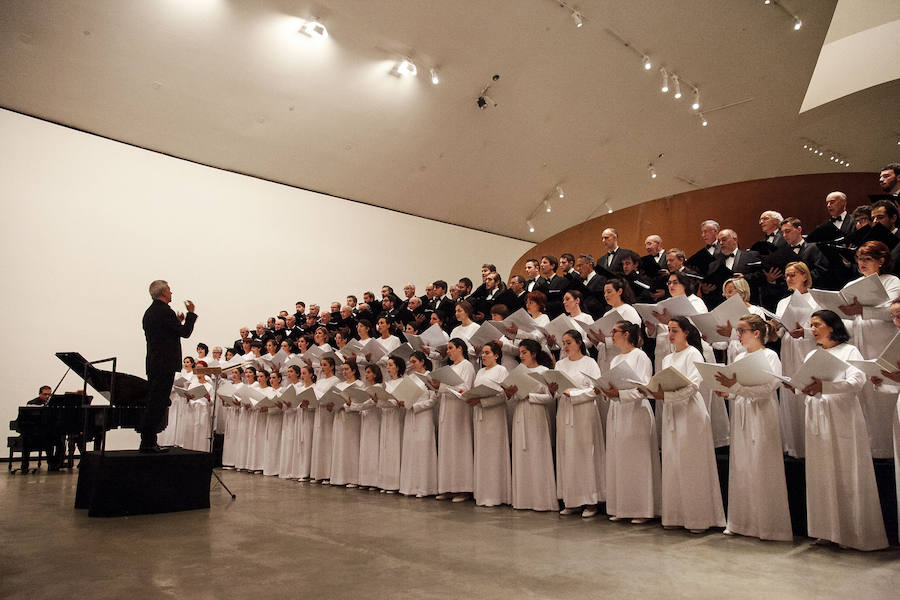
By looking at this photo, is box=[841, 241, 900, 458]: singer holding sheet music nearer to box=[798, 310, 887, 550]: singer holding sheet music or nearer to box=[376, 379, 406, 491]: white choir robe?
box=[798, 310, 887, 550]: singer holding sheet music

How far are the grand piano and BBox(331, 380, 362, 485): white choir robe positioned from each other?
2.32m

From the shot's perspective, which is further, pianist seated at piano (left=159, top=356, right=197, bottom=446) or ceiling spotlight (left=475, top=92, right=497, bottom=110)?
ceiling spotlight (left=475, top=92, right=497, bottom=110)

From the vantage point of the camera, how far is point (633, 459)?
5.07m

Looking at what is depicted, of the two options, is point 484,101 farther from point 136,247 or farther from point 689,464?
point 689,464

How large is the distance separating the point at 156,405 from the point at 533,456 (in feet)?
11.4

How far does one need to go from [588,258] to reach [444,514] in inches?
129

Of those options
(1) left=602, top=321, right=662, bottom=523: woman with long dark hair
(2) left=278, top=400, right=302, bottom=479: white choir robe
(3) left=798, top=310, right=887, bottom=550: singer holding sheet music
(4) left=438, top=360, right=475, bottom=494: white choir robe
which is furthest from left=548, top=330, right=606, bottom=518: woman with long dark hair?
(2) left=278, top=400, right=302, bottom=479: white choir robe


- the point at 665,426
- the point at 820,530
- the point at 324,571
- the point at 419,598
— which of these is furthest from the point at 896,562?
the point at 324,571

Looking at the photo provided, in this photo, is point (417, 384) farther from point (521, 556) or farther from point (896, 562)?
point (896, 562)

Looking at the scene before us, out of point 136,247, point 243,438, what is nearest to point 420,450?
point 243,438

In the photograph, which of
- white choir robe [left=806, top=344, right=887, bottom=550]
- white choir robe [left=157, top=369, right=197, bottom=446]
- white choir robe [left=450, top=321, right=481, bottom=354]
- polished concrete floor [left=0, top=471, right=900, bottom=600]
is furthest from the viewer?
white choir robe [left=157, top=369, right=197, bottom=446]

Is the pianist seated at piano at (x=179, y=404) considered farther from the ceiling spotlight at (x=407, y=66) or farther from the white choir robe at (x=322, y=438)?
the ceiling spotlight at (x=407, y=66)

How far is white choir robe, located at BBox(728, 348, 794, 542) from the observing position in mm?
4207

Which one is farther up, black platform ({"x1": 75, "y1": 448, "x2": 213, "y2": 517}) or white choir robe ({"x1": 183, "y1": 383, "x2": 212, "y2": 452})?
white choir robe ({"x1": 183, "y1": 383, "x2": 212, "y2": 452})
